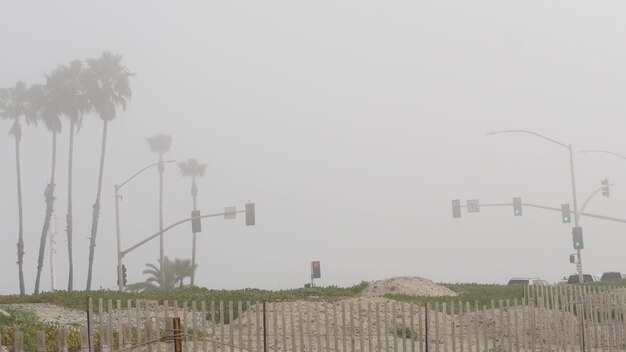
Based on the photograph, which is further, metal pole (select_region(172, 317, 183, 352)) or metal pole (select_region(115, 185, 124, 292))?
metal pole (select_region(115, 185, 124, 292))

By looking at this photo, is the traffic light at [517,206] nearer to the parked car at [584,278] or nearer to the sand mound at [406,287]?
the parked car at [584,278]

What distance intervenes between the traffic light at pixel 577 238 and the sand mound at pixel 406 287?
54.4 feet

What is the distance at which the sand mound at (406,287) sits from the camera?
156ft

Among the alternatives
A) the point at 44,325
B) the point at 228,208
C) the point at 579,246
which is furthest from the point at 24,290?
the point at 44,325

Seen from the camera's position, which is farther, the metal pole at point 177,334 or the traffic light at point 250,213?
the traffic light at point 250,213

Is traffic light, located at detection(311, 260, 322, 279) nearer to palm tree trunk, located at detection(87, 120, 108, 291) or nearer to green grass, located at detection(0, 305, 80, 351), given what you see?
palm tree trunk, located at detection(87, 120, 108, 291)

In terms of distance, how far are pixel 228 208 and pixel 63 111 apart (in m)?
31.9

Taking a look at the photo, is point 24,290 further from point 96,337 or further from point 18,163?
point 96,337

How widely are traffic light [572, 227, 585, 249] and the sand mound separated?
54.4ft

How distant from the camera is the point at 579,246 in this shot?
6481 centimetres

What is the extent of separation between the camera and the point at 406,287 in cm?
4819

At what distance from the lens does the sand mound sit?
4762 cm

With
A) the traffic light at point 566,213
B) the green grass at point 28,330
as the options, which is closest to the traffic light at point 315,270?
the traffic light at point 566,213

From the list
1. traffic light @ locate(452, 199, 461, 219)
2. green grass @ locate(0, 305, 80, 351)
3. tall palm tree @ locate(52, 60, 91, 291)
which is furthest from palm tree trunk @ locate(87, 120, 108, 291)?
green grass @ locate(0, 305, 80, 351)
